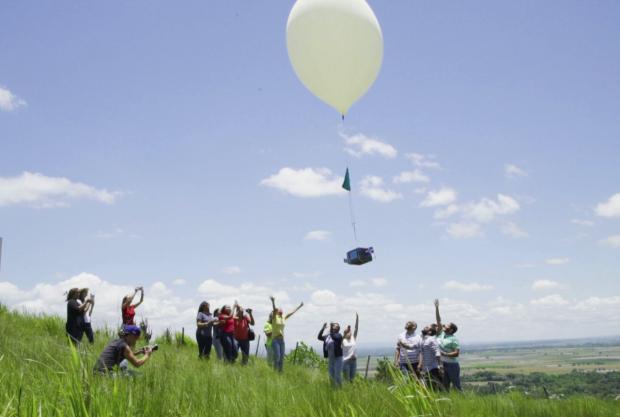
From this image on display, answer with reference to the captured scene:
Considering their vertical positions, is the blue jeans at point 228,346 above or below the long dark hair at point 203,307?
below

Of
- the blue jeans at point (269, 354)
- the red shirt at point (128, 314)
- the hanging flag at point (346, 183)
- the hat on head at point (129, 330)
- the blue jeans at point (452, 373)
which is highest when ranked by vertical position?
the hanging flag at point (346, 183)

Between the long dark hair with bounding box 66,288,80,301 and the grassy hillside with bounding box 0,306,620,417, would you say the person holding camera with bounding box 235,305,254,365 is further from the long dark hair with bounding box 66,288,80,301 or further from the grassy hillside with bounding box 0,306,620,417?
the grassy hillside with bounding box 0,306,620,417

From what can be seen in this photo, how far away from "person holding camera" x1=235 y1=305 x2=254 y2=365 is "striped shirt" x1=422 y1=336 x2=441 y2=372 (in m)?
4.30

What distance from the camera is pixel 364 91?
934 cm

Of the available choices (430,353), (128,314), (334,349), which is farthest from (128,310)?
(430,353)

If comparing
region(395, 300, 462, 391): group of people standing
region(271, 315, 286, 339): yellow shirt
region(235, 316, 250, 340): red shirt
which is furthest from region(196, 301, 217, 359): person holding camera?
region(395, 300, 462, 391): group of people standing

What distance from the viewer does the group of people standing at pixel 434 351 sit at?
943 cm

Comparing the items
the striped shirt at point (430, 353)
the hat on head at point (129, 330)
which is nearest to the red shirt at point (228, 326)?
the striped shirt at point (430, 353)

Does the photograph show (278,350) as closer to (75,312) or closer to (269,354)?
(269,354)

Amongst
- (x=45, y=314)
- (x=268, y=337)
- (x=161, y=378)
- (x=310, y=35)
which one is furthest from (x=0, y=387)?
(x=45, y=314)

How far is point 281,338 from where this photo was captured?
1166 centimetres

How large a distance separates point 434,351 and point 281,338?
3.60 metres

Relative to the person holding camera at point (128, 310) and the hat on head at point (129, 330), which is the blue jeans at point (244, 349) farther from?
the hat on head at point (129, 330)

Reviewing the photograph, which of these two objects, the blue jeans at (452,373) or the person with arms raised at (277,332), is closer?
the blue jeans at (452,373)
